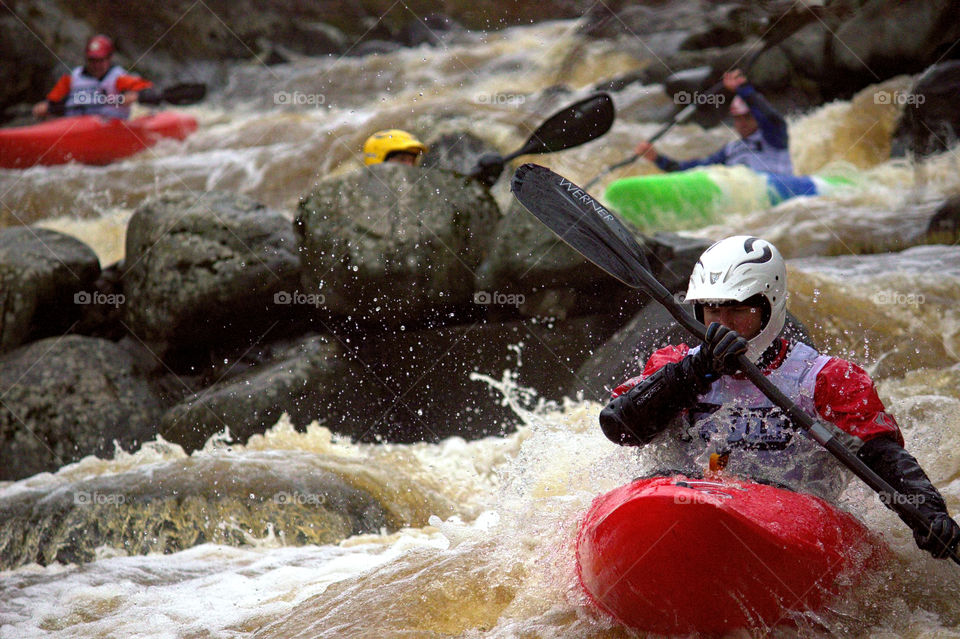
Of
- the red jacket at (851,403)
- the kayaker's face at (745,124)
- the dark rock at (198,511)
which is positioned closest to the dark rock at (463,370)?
the dark rock at (198,511)

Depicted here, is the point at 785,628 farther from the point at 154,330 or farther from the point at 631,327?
the point at 154,330

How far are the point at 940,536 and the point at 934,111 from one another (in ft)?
20.4

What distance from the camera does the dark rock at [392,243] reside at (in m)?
5.05

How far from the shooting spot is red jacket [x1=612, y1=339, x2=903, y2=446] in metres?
2.40

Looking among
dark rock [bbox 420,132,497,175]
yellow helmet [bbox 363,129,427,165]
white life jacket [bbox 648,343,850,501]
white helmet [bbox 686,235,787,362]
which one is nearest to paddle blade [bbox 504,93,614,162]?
yellow helmet [bbox 363,129,427,165]

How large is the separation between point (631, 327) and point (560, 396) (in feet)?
1.76

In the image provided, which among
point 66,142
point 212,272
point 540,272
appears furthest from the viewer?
point 66,142

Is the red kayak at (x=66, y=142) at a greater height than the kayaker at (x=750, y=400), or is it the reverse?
the red kayak at (x=66, y=142)

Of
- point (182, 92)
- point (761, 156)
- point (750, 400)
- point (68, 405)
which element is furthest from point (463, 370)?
point (182, 92)

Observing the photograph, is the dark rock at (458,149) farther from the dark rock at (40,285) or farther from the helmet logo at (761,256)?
the helmet logo at (761,256)

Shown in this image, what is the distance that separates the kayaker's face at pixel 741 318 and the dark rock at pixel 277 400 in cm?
283

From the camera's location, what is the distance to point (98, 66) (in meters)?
9.64

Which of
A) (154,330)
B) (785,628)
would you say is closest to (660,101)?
(154,330)

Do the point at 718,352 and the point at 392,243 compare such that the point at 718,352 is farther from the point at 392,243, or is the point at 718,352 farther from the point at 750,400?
the point at 392,243
